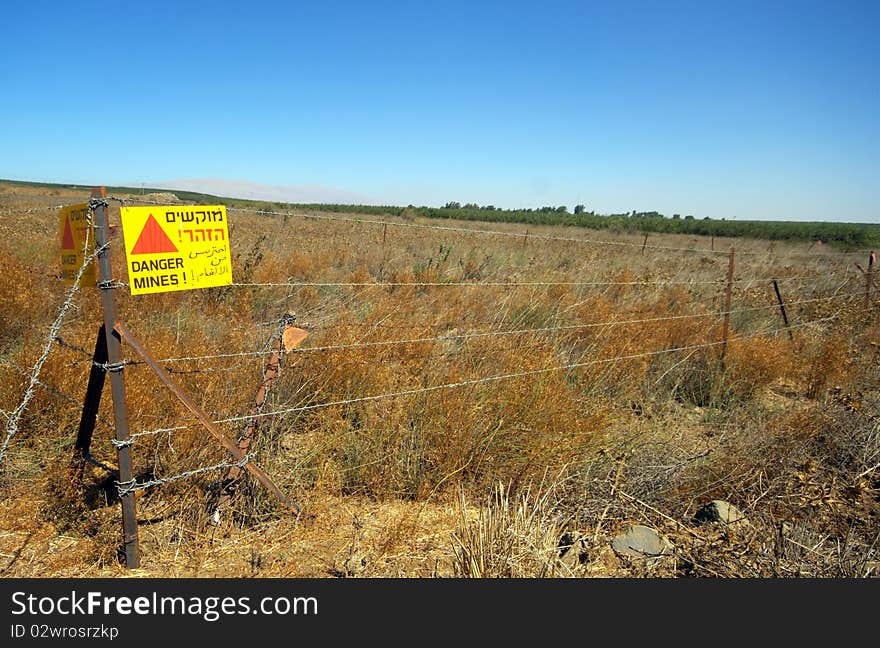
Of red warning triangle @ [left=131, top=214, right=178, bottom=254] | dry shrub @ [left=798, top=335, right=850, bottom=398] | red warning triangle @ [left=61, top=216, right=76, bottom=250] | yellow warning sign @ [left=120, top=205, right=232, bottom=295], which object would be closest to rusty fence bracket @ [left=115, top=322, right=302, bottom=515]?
yellow warning sign @ [left=120, top=205, right=232, bottom=295]

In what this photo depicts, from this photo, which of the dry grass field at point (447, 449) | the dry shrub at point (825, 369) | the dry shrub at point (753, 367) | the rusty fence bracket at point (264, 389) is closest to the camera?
the dry grass field at point (447, 449)

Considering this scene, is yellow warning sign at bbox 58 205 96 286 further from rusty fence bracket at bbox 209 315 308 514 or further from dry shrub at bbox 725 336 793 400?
dry shrub at bbox 725 336 793 400

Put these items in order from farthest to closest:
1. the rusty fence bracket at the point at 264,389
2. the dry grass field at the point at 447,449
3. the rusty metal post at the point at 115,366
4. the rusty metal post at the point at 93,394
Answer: the rusty fence bracket at the point at 264,389, the dry grass field at the point at 447,449, the rusty metal post at the point at 93,394, the rusty metal post at the point at 115,366

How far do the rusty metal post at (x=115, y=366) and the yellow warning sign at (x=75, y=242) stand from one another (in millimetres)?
85

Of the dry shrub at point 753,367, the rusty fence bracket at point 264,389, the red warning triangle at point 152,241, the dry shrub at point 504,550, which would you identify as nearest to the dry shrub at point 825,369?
the dry shrub at point 753,367

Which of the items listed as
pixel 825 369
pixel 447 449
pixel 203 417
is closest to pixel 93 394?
pixel 203 417

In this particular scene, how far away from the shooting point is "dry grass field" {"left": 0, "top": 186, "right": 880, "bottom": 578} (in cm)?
315

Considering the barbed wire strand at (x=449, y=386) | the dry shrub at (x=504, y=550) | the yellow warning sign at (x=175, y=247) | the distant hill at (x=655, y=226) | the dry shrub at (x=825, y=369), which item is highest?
the distant hill at (x=655, y=226)

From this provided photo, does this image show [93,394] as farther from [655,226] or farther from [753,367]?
[655,226]

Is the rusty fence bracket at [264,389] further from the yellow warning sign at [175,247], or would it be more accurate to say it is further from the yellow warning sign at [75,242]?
the yellow warning sign at [75,242]

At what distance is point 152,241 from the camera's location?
278 centimetres

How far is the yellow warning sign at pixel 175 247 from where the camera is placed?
271 centimetres

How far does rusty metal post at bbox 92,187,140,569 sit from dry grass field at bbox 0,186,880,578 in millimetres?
212

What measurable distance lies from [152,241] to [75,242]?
435 millimetres
